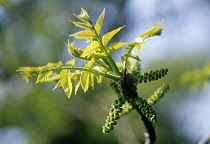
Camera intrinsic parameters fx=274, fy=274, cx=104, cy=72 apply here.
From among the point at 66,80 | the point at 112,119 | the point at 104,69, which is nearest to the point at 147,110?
the point at 112,119

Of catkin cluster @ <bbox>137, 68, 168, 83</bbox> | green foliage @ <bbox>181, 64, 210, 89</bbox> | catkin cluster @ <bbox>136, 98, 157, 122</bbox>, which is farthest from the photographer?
green foliage @ <bbox>181, 64, 210, 89</bbox>

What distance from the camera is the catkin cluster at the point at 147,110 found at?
136 centimetres

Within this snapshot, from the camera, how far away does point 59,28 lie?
17109 millimetres

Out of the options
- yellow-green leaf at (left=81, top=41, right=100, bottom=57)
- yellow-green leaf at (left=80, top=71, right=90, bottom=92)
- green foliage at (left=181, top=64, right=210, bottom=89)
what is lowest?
green foliage at (left=181, top=64, right=210, bottom=89)

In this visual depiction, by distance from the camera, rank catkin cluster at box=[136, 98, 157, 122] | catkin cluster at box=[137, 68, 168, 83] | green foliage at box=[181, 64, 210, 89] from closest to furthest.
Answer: catkin cluster at box=[136, 98, 157, 122]
catkin cluster at box=[137, 68, 168, 83]
green foliage at box=[181, 64, 210, 89]

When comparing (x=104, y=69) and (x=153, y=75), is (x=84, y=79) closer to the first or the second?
(x=104, y=69)

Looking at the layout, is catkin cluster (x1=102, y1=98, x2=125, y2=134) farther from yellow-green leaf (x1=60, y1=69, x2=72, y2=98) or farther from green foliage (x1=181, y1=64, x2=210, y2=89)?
green foliage (x1=181, y1=64, x2=210, y2=89)

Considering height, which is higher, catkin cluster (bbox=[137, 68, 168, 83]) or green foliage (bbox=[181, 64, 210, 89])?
catkin cluster (bbox=[137, 68, 168, 83])

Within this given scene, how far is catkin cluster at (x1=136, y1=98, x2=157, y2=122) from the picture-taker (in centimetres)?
136

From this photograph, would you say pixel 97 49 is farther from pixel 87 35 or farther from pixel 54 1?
pixel 54 1

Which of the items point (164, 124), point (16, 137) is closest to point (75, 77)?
point (16, 137)

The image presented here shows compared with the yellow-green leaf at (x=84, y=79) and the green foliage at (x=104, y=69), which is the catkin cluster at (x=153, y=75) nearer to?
the green foliage at (x=104, y=69)

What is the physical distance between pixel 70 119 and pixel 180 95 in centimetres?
632

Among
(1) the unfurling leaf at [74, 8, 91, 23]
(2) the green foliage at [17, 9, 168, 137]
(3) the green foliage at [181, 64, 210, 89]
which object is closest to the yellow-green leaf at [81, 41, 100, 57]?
(2) the green foliage at [17, 9, 168, 137]
